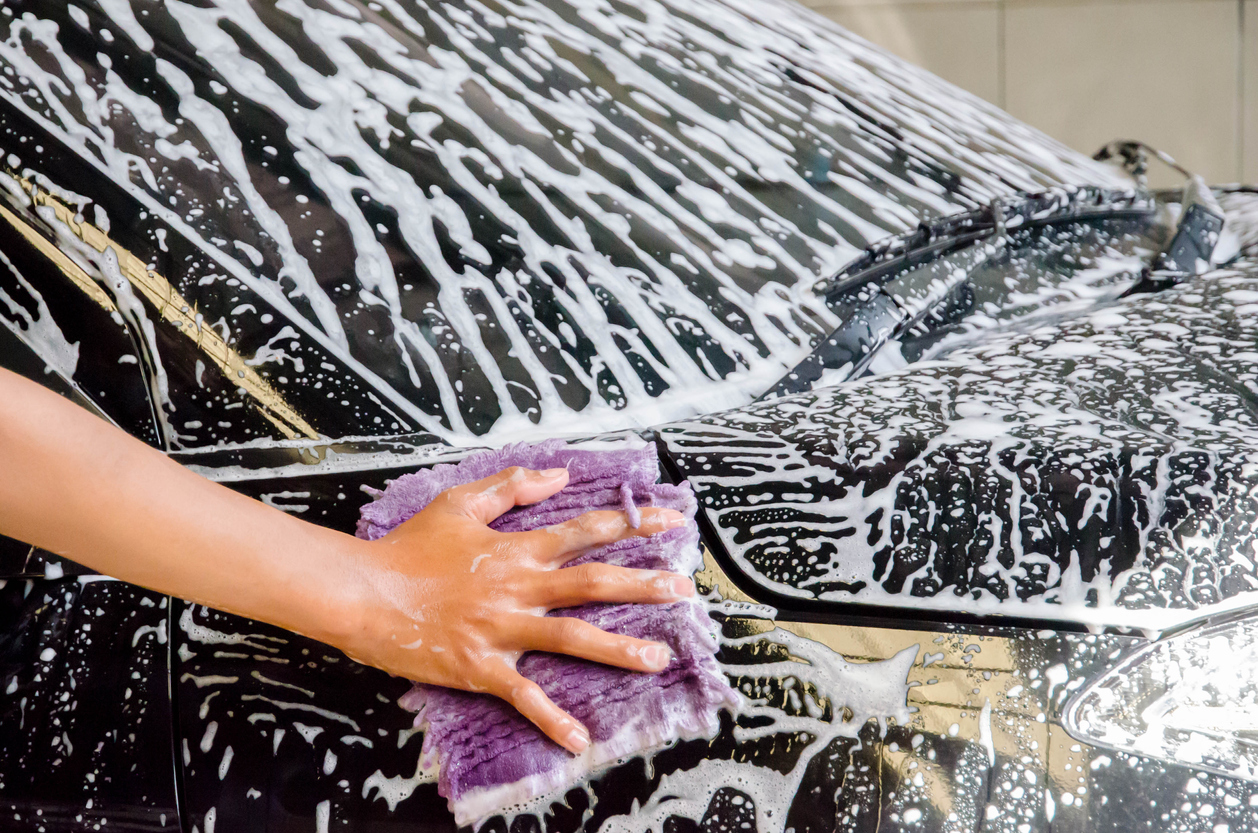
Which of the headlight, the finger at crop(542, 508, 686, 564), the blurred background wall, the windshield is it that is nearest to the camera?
the headlight

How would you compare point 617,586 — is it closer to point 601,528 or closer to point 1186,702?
point 601,528

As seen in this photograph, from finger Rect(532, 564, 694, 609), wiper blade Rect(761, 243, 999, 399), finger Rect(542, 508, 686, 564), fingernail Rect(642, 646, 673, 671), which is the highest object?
wiper blade Rect(761, 243, 999, 399)

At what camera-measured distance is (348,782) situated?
2.41ft

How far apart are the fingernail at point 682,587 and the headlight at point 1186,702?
0.29 meters

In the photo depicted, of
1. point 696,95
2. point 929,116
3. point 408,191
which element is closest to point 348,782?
point 408,191

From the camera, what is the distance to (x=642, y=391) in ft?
2.97

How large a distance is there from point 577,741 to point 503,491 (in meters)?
0.21

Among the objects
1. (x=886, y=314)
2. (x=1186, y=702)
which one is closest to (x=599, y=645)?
(x=1186, y=702)

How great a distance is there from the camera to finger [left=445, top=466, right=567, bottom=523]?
2.50ft

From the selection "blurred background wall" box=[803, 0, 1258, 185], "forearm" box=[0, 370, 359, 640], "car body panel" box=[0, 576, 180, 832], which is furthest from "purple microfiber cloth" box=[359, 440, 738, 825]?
"blurred background wall" box=[803, 0, 1258, 185]

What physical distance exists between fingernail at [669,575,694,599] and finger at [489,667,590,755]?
13 cm

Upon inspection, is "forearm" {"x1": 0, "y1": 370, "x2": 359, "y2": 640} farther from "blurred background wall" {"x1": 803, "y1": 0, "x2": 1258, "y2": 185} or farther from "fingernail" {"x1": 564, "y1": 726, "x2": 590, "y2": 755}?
"blurred background wall" {"x1": 803, "y1": 0, "x2": 1258, "y2": 185}

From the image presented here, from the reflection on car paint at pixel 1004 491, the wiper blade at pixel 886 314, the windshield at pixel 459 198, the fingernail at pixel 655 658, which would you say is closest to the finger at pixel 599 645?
the fingernail at pixel 655 658

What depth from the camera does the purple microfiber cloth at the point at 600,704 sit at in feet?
2.27
